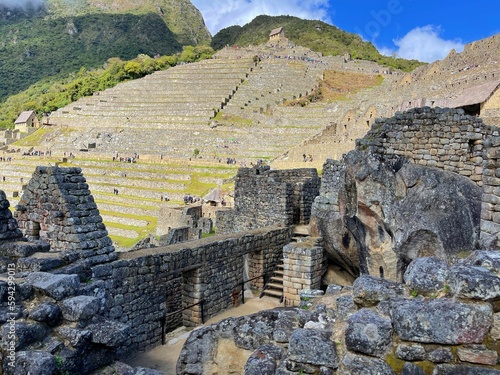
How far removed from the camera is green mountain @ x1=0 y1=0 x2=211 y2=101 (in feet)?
408

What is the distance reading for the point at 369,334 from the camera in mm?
2855

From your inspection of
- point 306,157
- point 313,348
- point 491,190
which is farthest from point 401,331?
point 306,157

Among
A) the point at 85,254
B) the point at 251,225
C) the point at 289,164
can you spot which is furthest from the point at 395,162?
the point at 289,164

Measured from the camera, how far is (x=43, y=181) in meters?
6.43

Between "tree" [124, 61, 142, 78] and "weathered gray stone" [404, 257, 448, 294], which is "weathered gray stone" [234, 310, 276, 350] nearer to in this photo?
"weathered gray stone" [404, 257, 448, 294]

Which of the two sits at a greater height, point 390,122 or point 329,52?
point 329,52

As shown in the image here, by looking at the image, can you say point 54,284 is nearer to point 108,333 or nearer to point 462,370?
point 108,333

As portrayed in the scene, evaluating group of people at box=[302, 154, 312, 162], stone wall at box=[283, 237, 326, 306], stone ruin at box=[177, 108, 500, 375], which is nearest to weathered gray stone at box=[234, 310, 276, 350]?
stone ruin at box=[177, 108, 500, 375]

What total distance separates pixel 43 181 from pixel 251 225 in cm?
809

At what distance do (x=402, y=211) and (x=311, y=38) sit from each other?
115 m

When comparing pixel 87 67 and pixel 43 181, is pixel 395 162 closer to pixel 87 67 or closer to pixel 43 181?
pixel 43 181

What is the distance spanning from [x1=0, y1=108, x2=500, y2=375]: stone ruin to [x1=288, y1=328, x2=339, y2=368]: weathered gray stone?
10mm

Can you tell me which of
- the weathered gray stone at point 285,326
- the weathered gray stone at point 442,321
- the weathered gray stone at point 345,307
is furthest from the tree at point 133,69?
the weathered gray stone at point 442,321

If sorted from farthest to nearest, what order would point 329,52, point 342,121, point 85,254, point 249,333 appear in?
point 329,52
point 342,121
point 85,254
point 249,333
